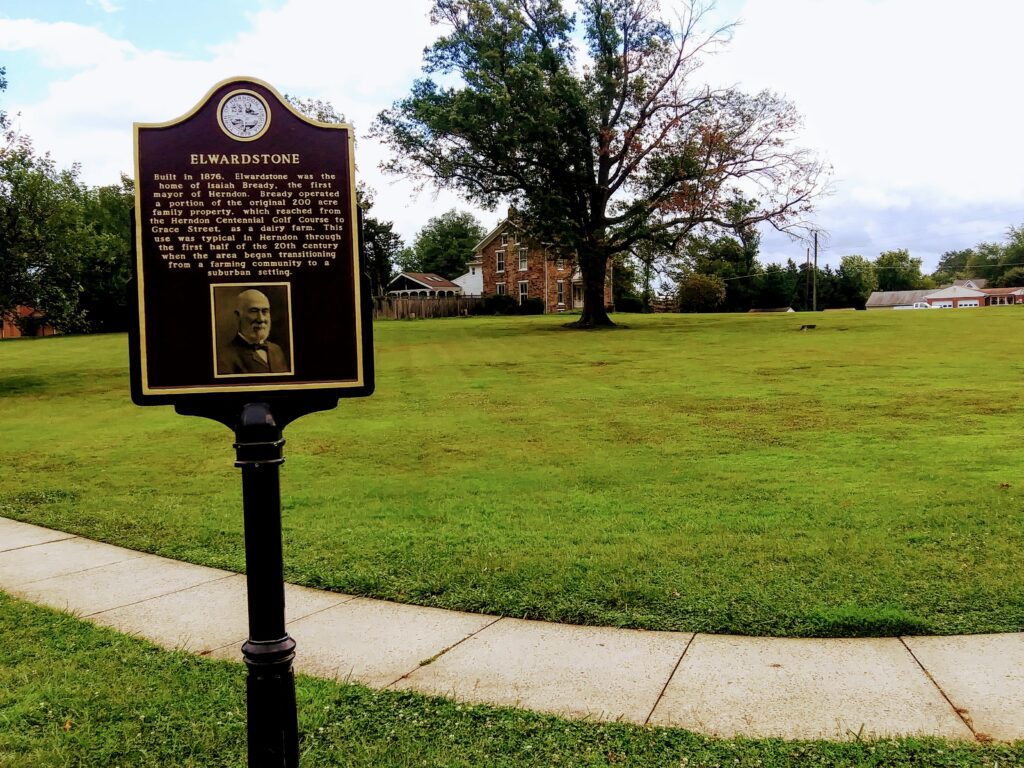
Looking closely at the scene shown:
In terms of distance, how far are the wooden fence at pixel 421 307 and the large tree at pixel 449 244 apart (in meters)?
33.0

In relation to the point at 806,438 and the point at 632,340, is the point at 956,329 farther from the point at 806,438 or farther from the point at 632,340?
the point at 806,438

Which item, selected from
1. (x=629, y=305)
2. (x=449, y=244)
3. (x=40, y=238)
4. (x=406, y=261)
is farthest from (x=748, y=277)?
(x=40, y=238)

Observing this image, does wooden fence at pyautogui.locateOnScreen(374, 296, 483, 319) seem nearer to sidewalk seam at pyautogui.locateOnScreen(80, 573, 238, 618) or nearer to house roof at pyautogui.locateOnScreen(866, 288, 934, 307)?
sidewalk seam at pyautogui.locateOnScreen(80, 573, 238, 618)

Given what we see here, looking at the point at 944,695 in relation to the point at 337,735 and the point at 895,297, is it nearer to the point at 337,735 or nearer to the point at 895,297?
the point at 337,735

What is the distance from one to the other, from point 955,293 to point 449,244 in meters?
82.5

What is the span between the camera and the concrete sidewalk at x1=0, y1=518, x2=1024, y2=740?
353 centimetres

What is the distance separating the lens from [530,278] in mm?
66125

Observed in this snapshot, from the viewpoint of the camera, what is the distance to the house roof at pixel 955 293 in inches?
4936

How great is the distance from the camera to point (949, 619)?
4.52 m

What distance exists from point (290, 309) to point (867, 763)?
293 cm

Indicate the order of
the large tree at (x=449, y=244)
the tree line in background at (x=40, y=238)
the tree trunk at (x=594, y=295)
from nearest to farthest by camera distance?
the tree line in background at (x=40, y=238) < the tree trunk at (x=594, y=295) < the large tree at (x=449, y=244)

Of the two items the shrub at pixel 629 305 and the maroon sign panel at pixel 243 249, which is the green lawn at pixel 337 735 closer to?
the maroon sign panel at pixel 243 249

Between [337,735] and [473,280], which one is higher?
[473,280]

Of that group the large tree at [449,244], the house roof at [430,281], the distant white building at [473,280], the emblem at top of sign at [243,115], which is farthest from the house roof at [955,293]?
the emblem at top of sign at [243,115]
